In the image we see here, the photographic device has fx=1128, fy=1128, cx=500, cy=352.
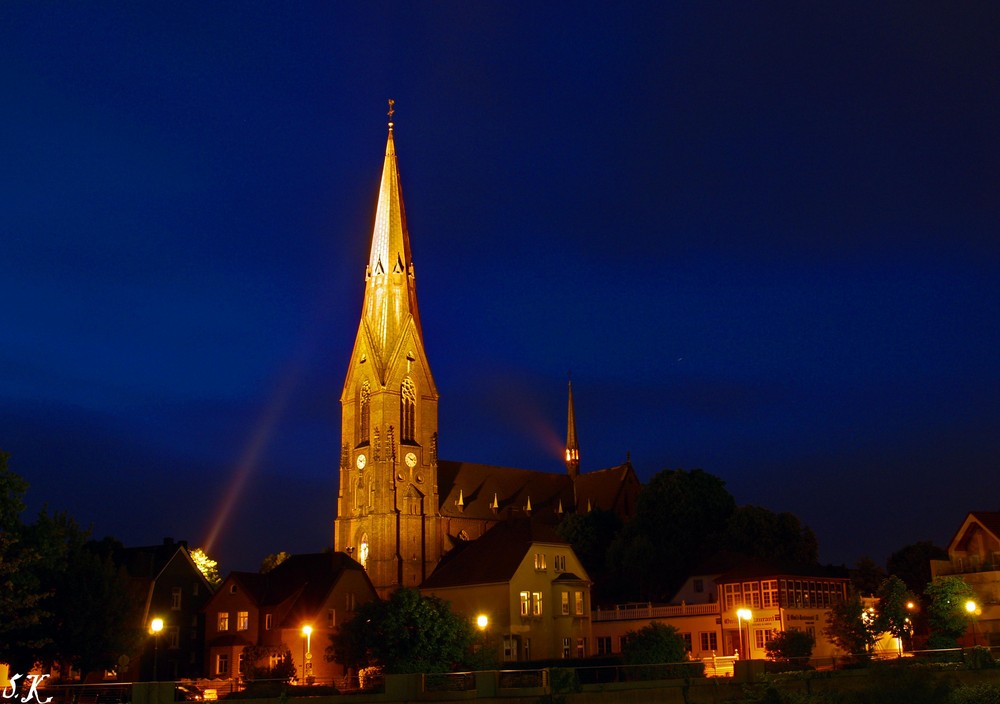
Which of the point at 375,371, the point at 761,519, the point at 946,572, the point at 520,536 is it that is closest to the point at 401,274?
→ the point at 375,371

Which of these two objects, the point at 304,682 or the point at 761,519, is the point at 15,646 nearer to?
the point at 304,682

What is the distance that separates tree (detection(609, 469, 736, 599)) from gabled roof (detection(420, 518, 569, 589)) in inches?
690

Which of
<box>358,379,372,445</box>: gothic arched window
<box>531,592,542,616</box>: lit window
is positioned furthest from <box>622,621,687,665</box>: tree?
<box>358,379,372,445</box>: gothic arched window

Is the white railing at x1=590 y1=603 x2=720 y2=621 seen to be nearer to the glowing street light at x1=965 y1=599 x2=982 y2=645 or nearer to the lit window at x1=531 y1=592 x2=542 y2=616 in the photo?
the lit window at x1=531 y1=592 x2=542 y2=616

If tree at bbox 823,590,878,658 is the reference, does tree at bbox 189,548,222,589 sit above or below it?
above

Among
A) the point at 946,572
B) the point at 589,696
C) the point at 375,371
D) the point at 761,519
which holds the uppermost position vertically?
the point at 375,371

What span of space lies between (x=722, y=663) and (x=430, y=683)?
20826 mm

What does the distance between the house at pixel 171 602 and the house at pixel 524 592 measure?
15.5 meters

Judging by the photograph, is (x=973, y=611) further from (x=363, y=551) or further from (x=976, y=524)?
(x=363, y=551)

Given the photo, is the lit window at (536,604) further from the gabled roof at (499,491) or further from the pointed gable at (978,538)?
the gabled roof at (499,491)

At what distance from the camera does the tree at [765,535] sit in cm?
8950

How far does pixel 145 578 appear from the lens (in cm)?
7100

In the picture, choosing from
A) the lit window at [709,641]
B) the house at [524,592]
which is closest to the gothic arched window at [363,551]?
the house at [524,592]

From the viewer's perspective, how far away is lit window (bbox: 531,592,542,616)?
65.2 meters
